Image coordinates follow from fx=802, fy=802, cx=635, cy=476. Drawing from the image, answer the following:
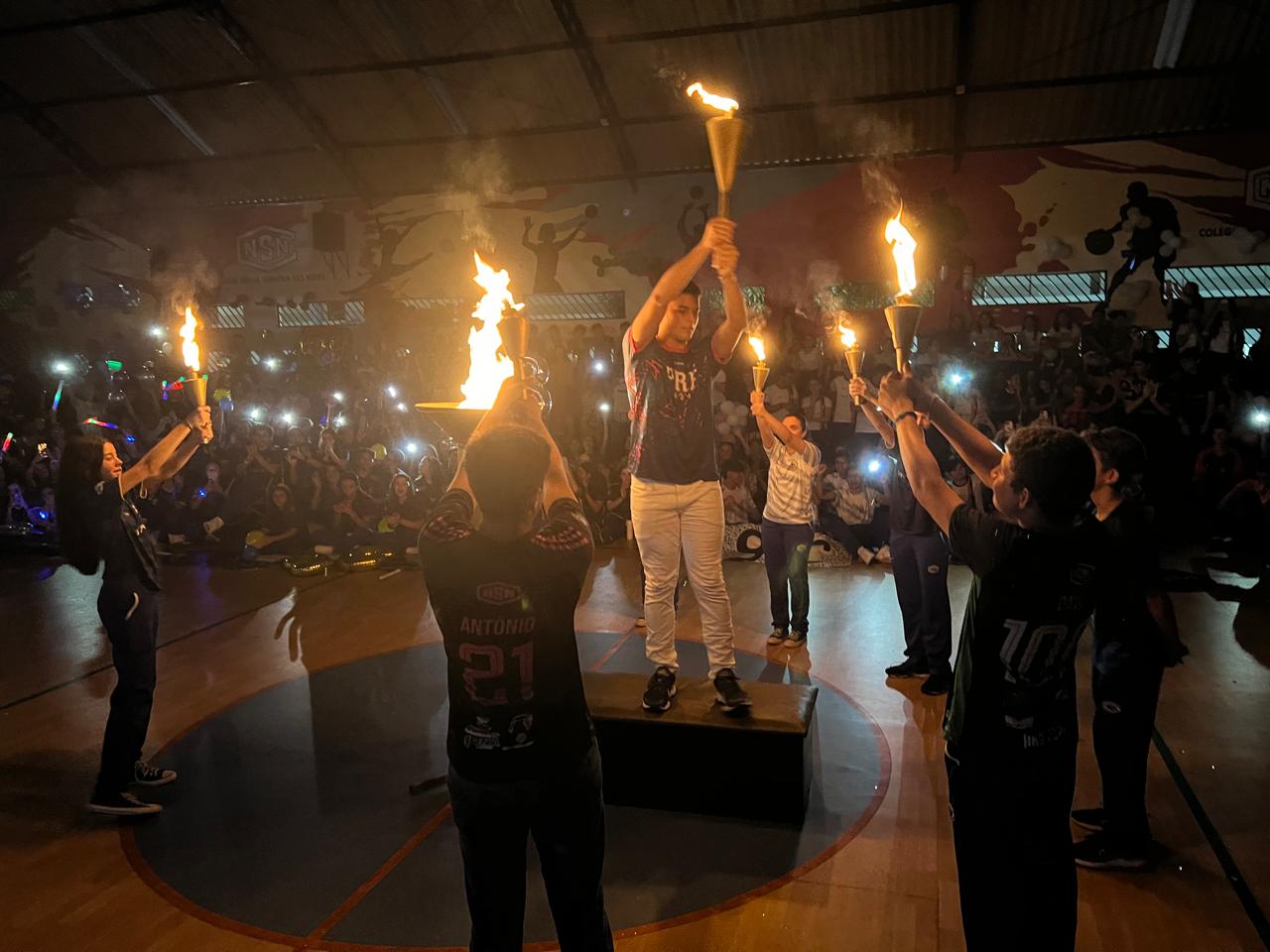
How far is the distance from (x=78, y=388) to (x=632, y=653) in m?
14.7

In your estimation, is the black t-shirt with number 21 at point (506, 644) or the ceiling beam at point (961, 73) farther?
the ceiling beam at point (961, 73)

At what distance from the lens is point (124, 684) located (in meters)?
4.20

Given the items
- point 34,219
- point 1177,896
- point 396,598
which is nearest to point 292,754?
point 396,598

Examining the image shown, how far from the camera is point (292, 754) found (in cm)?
488

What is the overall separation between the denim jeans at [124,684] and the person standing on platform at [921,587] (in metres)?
4.61

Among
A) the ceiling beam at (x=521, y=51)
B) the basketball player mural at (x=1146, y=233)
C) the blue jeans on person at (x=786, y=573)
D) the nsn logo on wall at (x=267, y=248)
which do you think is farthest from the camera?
the nsn logo on wall at (x=267, y=248)

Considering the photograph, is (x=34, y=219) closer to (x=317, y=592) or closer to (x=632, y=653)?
(x=317, y=592)

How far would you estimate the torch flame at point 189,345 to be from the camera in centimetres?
396

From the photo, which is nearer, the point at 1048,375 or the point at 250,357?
the point at 1048,375

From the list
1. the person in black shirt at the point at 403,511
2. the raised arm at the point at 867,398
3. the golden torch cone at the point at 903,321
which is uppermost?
the golden torch cone at the point at 903,321

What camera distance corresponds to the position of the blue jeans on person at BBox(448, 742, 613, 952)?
2256 mm

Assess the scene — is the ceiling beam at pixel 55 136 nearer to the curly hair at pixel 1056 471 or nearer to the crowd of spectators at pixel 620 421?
the crowd of spectators at pixel 620 421

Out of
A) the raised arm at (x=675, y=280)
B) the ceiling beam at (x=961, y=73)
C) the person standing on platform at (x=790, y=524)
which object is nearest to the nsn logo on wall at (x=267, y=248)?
the ceiling beam at (x=961, y=73)

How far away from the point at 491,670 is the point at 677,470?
184 cm
